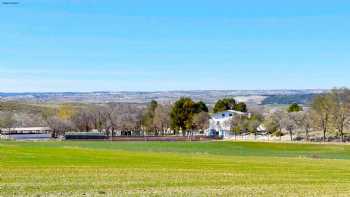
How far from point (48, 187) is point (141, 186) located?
3858mm

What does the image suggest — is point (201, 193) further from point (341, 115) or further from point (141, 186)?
point (341, 115)

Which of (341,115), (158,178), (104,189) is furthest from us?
(341,115)

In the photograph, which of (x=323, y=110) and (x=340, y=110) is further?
(x=323, y=110)

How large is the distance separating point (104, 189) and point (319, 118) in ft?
495

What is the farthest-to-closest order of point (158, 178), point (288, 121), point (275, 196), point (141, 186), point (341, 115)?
point (288, 121) → point (341, 115) → point (158, 178) → point (141, 186) → point (275, 196)

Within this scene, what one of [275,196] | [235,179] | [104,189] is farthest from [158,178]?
[275,196]

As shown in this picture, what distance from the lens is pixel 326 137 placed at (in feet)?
576

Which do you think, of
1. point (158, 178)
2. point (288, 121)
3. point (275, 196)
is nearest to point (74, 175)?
point (158, 178)

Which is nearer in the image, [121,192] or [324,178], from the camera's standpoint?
[121,192]

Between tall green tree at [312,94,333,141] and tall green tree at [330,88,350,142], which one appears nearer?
tall green tree at [330,88,350,142]

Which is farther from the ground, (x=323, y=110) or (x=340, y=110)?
(x=323, y=110)

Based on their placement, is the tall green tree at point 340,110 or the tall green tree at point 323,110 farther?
the tall green tree at point 323,110

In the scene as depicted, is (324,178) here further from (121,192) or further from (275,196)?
(121,192)

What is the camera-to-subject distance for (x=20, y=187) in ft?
87.5
